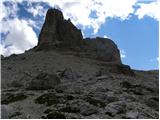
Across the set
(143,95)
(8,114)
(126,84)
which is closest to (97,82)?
(126,84)

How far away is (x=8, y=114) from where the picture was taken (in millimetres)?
39000

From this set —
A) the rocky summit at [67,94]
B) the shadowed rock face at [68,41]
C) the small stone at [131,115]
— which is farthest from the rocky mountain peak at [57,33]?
the small stone at [131,115]

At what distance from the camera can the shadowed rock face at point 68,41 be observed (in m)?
138

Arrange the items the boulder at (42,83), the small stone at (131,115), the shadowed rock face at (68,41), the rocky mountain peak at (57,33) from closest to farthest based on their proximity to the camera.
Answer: the small stone at (131,115) < the boulder at (42,83) < the shadowed rock face at (68,41) < the rocky mountain peak at (57,33)

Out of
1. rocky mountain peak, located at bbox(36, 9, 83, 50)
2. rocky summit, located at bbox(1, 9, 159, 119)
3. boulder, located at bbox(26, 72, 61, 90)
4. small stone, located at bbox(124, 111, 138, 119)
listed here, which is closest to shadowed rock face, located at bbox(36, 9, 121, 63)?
rocky mountain peak, located at bbox(36, 9, 83, 50)

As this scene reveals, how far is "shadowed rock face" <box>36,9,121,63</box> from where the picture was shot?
453ft

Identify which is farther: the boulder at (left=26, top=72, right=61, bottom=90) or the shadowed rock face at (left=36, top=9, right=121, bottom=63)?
the shadowed rock face at (left=36, top=9, right=121, bottom=63)

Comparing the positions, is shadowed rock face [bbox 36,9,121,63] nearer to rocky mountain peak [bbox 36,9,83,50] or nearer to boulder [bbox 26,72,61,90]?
rocky mountain peak [bbox 36,9,83,50]

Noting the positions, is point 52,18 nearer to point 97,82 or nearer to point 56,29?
point 56,29

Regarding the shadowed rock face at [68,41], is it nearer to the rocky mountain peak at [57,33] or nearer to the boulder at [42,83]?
the rocky mountain peak at [57,33]

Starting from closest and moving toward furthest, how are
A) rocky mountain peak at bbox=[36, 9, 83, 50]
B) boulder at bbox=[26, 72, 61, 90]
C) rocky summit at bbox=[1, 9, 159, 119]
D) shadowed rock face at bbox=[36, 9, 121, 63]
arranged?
rocky summit at bbox=[1, 9, 159, 119] < boulder at bbox=[26, 72, 61, 90] < shadowed rock face at bbox=[36, 9, 121, 63] < rocky mountain peak at bbox=[36, 9, 83, 50]

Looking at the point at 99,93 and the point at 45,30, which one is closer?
the point at 99,93

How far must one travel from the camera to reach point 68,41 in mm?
144500

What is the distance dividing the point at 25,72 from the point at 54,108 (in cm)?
4210
